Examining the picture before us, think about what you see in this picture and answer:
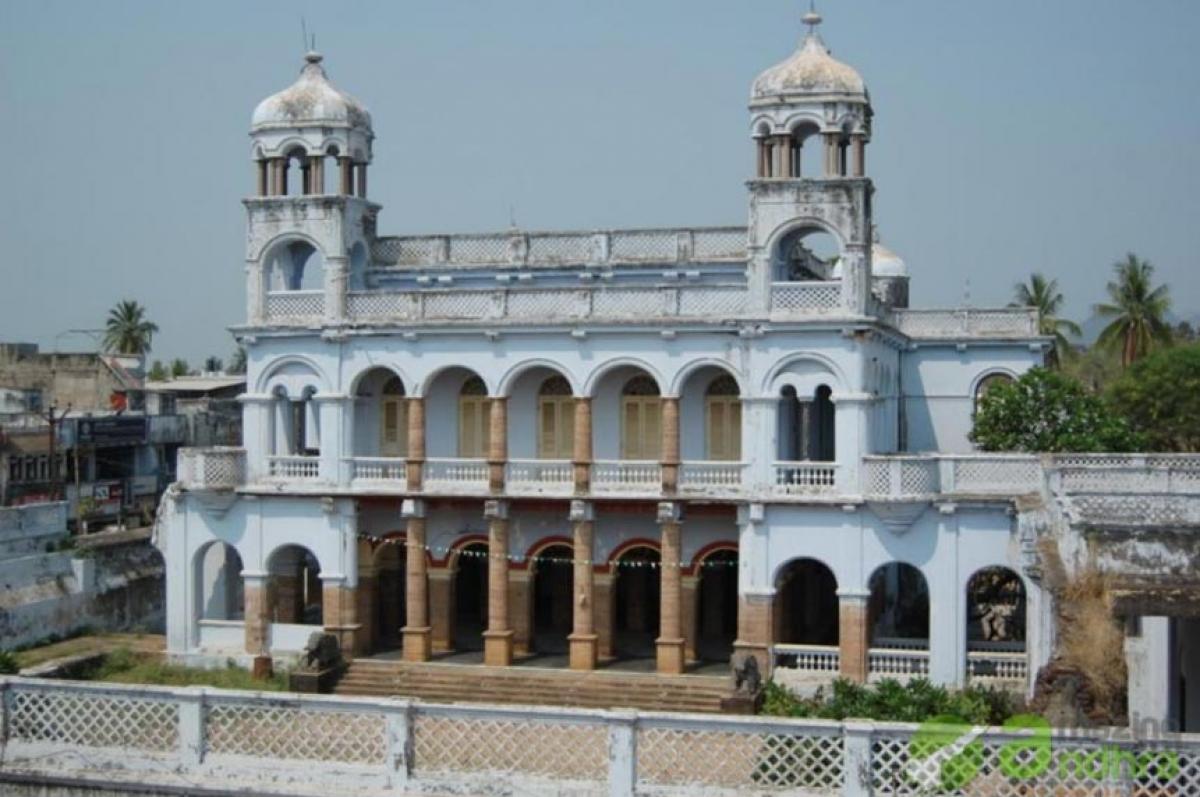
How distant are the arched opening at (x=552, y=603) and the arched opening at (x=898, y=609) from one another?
19.4 feet

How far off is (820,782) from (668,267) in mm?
18030

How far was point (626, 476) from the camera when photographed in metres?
28.3

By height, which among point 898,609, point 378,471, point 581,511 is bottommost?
point 898,609

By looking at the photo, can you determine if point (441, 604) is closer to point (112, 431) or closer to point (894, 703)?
point (894, 703)

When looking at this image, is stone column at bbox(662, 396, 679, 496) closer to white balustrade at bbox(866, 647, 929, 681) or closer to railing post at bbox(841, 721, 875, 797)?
white balustrade at bbox(866, 647, 929, 681)

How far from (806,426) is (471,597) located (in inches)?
331

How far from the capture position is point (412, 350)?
28891 mm

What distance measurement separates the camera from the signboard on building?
42.6m

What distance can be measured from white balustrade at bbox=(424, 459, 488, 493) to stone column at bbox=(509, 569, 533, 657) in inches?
72.3

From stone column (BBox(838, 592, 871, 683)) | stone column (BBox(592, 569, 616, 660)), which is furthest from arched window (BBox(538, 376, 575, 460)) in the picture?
stone column (BBox(838, 592, 871, 683))

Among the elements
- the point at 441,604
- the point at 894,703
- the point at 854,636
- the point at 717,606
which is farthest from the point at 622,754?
the point at 717,606

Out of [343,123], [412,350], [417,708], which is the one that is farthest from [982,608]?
[417,708]

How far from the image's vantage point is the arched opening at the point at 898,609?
27.2 meters

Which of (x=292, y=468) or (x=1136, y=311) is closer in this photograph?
(x=292, y=468)
